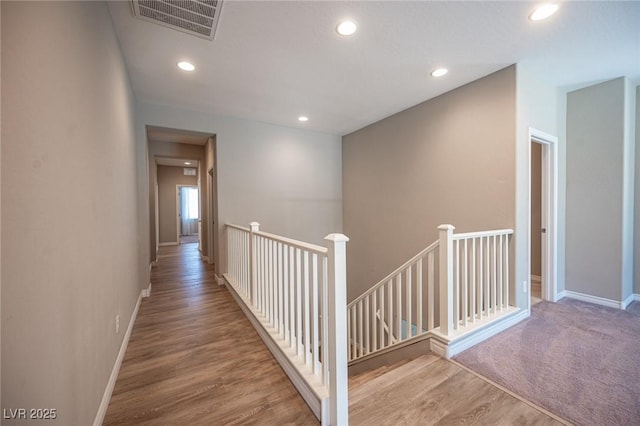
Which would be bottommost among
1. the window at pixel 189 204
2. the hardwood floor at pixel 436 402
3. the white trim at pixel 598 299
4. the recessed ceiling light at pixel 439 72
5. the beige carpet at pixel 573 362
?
the hardwood floor at pixel 436 402

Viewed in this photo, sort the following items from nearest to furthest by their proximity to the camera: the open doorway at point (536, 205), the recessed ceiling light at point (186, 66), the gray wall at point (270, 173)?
the recessed ceiling light at point (186, 66) → the gray wall at point (270, 173) → the open doorway at point (536, 205)

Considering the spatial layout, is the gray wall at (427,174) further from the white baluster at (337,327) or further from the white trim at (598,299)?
the white baluster at (337,327)

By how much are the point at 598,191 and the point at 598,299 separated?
1297 mm

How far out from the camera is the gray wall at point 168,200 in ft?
26.0

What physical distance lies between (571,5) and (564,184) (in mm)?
2262

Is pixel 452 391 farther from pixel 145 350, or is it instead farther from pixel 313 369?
pixel 145 350

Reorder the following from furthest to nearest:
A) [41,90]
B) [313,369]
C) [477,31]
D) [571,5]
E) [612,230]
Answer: [612,230], [477,31], [571,5], [313,369], [41,90]

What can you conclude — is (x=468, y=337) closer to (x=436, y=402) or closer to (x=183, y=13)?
(x=436, y=402)

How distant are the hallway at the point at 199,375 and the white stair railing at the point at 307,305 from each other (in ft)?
0.56

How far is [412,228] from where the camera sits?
11.8ft

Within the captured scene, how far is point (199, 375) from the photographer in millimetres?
1786

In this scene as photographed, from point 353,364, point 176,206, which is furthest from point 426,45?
point 176,206

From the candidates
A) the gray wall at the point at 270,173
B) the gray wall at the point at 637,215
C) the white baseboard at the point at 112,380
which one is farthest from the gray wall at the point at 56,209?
the gray wall at the point at 637,215

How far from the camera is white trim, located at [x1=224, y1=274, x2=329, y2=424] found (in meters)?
1.40
